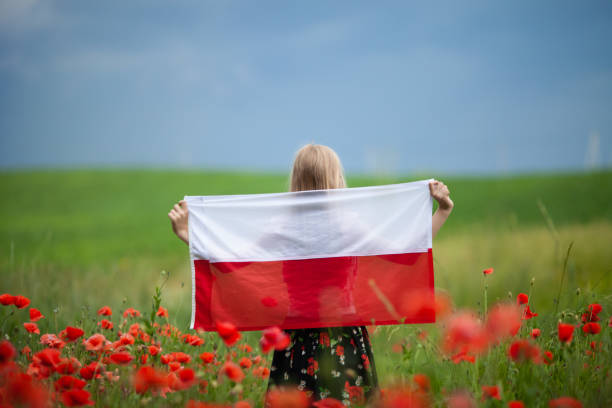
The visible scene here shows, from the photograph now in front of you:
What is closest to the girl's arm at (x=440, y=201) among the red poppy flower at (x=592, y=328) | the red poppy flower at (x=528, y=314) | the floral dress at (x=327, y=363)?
the red poppy flower at (x=528, y=314)

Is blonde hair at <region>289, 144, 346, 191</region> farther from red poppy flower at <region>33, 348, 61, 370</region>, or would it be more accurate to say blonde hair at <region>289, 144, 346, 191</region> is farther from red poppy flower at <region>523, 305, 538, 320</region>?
red poppy flower at <region>33, 348, 61, 370</region>

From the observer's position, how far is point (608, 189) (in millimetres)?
17125

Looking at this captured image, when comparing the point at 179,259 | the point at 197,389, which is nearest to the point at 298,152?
the point at 197,389

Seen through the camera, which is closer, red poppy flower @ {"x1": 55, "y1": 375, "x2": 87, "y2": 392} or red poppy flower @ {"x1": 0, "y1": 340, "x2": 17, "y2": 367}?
red poppy flower @ {"x1": 0, "y1": 340, "x2": 17, "y2": 367}

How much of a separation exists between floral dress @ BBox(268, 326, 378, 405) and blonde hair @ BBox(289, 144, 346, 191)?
0.90 metres

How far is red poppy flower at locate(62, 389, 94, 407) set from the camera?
1.79 m

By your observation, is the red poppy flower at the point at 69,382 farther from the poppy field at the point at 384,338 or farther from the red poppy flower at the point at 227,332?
the red poppy flower at the point at 227,332

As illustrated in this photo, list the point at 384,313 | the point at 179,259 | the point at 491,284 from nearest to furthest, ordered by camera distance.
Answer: the point at 384,313, the point at 491,284, the point at 179,259

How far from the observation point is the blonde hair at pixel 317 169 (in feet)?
9.14

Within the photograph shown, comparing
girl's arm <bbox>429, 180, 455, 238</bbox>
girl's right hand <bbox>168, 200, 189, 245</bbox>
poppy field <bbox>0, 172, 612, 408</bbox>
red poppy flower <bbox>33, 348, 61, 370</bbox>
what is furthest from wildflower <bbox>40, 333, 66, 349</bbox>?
girl's arm <bbox>429, 180, 455, 238</bbox>

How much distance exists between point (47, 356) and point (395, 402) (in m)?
1.57

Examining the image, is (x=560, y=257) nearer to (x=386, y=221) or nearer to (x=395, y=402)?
(x=386, y=221)

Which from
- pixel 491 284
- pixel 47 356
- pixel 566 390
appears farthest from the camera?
pixel 491 284

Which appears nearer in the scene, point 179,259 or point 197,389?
point 197,389
